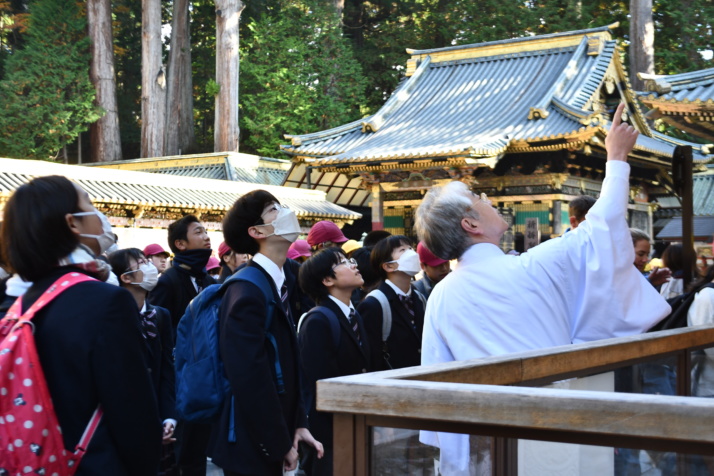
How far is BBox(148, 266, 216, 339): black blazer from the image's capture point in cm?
516

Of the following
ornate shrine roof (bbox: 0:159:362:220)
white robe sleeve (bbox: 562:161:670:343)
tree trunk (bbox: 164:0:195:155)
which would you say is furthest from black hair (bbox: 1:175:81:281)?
tree trunk (bbox: 164:0:195:155)

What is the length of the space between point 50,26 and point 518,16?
42.9 ft

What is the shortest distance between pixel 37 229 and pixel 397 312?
9.18ft

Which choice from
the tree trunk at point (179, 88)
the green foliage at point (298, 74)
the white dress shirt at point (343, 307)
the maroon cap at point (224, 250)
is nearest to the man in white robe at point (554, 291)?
the white dress shirt at point (343, 307)

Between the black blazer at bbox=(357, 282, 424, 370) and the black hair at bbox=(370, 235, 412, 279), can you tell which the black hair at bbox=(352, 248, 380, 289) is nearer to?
the black hair at bbox=(370, 235, 412, 279)

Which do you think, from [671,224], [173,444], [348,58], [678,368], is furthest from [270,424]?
[348,58]

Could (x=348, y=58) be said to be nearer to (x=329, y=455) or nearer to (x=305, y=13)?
(x=305, y=13)

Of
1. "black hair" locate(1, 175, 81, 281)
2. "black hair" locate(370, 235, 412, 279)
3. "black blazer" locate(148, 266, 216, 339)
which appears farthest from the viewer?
"black blazer" locate(148, 266, 216, 339)

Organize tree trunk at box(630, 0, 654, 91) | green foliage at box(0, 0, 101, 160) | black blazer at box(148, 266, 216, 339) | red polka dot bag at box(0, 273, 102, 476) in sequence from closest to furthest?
red polka dot bag at box(0, 273, 102, 476)
black blazer at box(148, 266, 216, 339)
green foliage at box(0, 0, 101, 160)
tree trunk at box(630, 0, 654, 91)

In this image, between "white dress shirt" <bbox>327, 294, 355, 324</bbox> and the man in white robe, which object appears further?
"white dress shirt" <bbox>327, 294, 355, 324</bbox>

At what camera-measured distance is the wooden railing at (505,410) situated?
1.22 meters

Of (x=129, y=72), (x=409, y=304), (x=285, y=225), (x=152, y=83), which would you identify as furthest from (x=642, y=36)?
(x=285, y=225)

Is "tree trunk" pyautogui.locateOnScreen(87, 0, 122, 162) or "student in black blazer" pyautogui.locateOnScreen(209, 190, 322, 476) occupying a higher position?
"tree trunk" pyautogui.locateOnScreen(87, 0, 122, 162)

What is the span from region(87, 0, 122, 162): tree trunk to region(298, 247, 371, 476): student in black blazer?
63.7 feet
